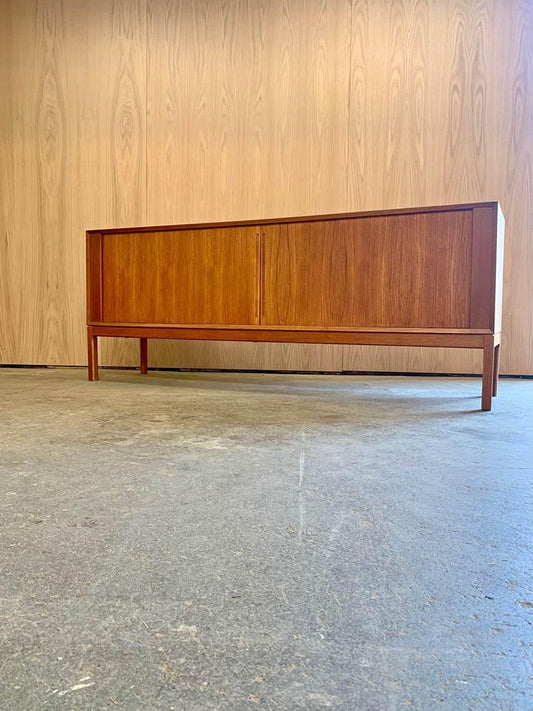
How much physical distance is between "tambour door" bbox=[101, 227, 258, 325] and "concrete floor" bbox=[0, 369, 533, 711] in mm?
1066

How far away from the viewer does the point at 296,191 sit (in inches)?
130

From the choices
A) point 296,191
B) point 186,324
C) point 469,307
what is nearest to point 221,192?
point 296,191

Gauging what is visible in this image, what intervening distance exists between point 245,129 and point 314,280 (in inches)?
59.1

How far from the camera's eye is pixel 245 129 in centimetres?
337

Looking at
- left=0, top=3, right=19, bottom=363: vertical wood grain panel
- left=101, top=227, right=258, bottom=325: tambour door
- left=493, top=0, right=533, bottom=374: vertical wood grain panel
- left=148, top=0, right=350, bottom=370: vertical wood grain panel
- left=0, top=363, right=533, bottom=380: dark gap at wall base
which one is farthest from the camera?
left=0, top=3, right=19, bottom=363: vertical wood grain panel

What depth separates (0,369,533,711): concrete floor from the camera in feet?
1.70

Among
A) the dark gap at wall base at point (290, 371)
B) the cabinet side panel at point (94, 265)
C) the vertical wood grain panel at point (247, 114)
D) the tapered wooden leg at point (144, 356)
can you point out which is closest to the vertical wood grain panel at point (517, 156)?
the dark gap at wall base at point (290, 371)

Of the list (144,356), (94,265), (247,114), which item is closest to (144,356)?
(144,356)

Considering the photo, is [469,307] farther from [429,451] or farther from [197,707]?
[197,707]

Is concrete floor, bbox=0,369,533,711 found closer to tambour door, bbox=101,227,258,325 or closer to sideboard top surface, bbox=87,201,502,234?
sideboard top surface, bbox=87,201,502,234

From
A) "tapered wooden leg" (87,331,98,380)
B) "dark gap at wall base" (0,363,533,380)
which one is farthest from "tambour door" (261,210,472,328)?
"tapered wooden leg" (87,331,98,380)

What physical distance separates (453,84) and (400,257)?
1568mm

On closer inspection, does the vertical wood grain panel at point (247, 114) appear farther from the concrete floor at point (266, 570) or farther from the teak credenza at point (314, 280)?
the concrete floor at point (266, 570)

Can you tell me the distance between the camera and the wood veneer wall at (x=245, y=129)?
122 inches
